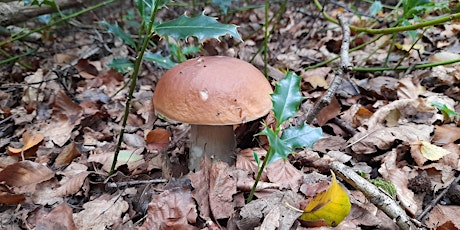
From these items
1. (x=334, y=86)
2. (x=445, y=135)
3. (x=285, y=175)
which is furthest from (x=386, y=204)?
(x=445, y=135)

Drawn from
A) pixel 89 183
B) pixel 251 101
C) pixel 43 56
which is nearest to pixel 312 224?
pixel 251 101

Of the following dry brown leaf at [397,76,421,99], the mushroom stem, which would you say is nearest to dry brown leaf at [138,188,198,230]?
the mushroom stem

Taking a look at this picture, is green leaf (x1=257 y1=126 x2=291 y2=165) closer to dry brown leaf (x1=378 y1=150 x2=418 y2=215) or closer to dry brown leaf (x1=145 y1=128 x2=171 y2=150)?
dry brown leaf (x1=378 y1=150 x2=418 y2=215)

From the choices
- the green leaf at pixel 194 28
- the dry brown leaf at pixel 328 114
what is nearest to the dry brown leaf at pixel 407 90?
the dry brown leaf at pixel 328 114

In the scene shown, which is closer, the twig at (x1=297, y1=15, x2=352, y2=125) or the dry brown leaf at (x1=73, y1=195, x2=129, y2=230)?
the dry brown leaf at (x1=73, y1=195, x2=129, y2=230)

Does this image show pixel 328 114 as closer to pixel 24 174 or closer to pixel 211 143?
pixel 211 143

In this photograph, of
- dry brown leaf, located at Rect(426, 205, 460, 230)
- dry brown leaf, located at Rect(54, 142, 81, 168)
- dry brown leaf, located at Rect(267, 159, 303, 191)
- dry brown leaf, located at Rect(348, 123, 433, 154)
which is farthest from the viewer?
dry brown leaf, located at Rect(54, 142, 81, 168)
